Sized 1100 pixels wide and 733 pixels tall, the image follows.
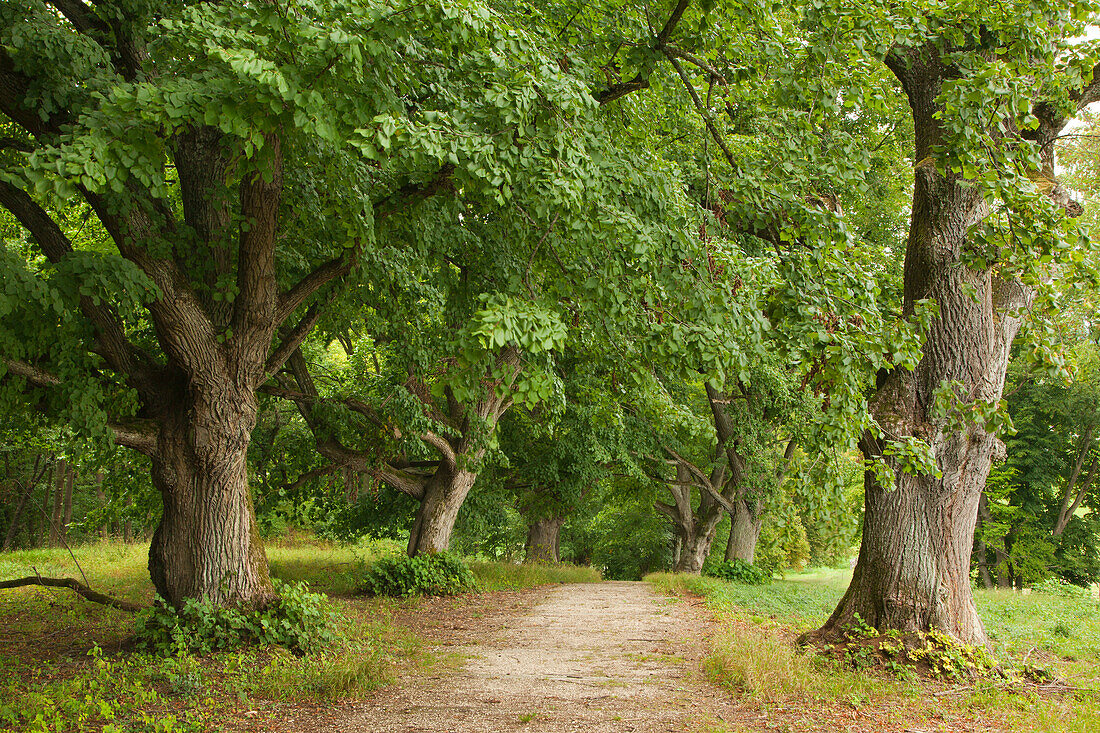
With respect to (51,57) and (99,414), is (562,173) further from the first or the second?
(99,414)

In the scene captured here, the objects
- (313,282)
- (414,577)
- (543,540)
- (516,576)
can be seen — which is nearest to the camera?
(313,282)

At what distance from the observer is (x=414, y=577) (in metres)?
12.9

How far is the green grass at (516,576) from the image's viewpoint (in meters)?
15.2

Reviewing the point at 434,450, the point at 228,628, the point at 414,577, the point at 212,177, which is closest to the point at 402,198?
the point at 212,177

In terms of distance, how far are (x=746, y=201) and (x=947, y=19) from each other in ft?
6.48

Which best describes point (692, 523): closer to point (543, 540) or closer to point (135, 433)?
point (543, 540)

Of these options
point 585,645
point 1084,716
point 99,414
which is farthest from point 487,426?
point 1084,716

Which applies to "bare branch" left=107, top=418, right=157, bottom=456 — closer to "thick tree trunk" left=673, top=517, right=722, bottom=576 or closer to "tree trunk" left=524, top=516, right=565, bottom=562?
"tree trunk" left=524, top=516, right=565, bottom=562

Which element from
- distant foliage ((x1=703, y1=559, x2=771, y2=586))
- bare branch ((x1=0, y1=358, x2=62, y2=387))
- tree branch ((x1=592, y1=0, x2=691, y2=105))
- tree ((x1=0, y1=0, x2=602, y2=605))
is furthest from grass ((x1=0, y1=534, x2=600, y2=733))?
distant foliage ((x1=703, y1=559, x2=771, y2=586))

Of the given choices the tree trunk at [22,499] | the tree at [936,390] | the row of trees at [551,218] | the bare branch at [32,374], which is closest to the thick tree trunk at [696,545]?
the row of trees at [551,218]

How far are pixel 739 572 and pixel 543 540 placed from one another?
6.61 metres

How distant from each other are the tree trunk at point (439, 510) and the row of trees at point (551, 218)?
5.53m

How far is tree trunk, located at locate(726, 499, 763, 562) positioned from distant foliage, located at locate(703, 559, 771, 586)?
1.99ft

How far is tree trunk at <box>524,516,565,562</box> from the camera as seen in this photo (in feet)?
72.7
